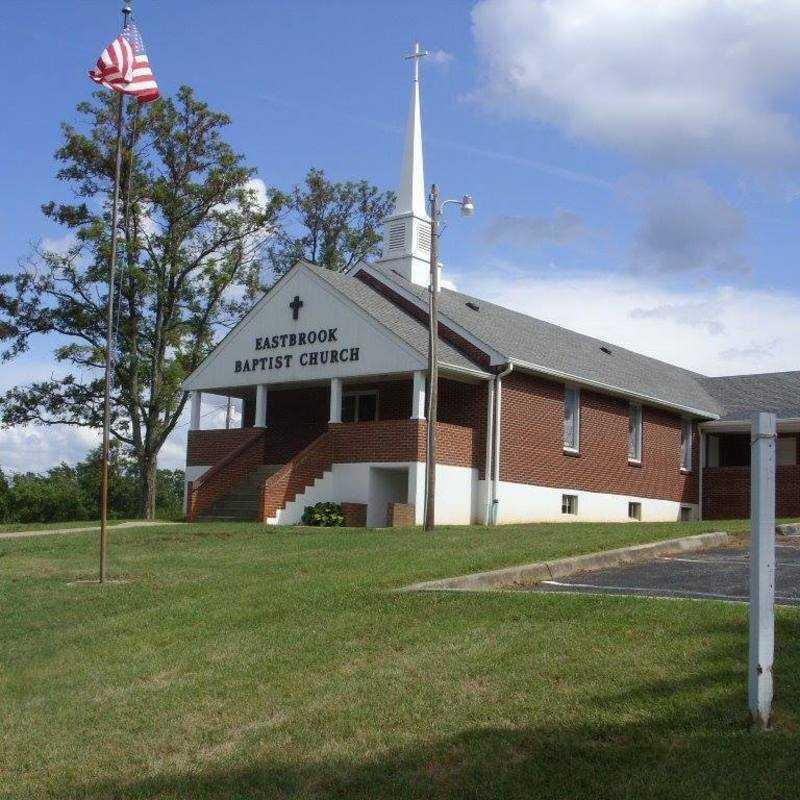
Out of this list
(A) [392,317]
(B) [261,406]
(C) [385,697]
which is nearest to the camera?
(C) [385,697]

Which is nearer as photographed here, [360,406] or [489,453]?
[489,453]

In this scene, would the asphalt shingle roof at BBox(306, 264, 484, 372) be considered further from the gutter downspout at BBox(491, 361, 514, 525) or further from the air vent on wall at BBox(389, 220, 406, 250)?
the air vent on wall at BBox(389, 220, 406, 250)

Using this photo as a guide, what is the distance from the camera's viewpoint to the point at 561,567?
44.4 feet

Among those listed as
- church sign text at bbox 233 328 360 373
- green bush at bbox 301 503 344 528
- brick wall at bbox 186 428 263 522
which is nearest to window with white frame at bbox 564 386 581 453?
church sign text at bbox 233 328 360 373

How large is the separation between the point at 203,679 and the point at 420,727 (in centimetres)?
244

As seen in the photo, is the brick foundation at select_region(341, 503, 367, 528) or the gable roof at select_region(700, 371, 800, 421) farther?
the gable roof at select_region(700, 371, 800, 421)

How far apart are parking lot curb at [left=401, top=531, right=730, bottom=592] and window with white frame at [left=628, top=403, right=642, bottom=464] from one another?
1373cm

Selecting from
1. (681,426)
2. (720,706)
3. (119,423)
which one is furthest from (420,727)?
(119,423)

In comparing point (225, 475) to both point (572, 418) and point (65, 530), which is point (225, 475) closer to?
point (65, 530)

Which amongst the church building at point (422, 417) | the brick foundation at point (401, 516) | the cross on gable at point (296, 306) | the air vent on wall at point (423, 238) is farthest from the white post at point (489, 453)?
the air vent on wall at point (423, 238)

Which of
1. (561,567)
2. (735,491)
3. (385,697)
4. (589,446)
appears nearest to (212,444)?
(589,446)

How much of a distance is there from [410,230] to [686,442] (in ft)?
34.9

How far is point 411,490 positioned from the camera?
24.9m

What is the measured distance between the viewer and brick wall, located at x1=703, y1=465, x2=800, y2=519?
3150cm
